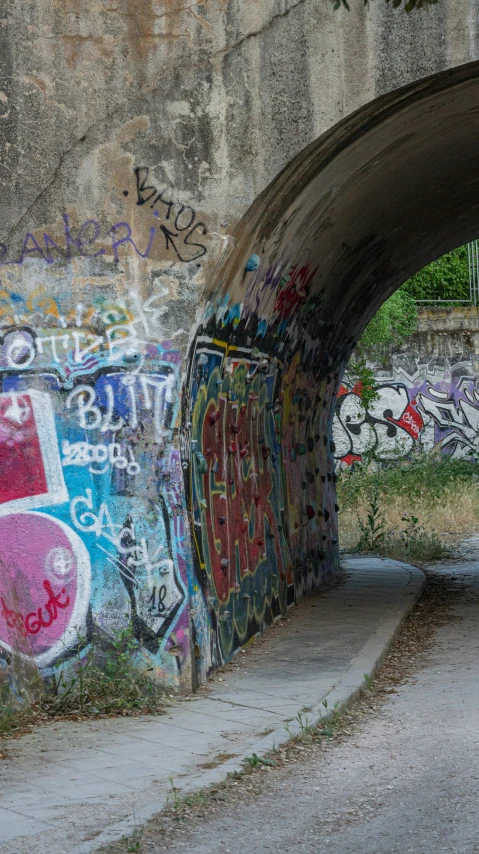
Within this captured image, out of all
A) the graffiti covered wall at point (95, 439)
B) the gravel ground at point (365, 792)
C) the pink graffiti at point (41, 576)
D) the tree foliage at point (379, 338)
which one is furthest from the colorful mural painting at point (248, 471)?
the tree foliage at point (379, 338)

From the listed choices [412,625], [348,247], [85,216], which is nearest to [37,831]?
[85,216]

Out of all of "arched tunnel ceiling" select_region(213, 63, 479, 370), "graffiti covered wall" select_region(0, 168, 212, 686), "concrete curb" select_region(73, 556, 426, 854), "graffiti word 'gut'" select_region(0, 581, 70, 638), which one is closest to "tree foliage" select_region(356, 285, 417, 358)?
"arched tunnel ceiling" select_region(213, 63, 479, 370)

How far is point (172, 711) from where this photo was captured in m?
6.08

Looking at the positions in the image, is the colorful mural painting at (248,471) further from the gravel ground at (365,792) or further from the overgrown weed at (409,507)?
the overgrown weed at (409,507)

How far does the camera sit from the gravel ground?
163 inches

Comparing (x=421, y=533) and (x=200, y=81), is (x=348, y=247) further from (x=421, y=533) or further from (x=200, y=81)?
(x=421, y=533)

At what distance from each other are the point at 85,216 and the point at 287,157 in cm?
135

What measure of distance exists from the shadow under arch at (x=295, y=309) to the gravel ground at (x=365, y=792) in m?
1.53

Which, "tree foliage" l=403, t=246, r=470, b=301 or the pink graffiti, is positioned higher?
"tree foliage" l=403, t=246, r=470, b=301

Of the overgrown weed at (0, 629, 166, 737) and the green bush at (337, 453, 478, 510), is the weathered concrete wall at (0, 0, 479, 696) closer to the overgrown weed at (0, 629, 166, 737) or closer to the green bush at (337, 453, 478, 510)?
the overgrown weed at (0, 629, 166, 737)

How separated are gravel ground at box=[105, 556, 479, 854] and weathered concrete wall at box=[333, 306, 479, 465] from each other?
52.1 ft

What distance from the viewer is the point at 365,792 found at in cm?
476

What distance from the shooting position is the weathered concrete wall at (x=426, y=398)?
22.8m

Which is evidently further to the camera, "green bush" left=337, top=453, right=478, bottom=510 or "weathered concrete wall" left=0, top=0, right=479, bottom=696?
"green bush" left=337, top=453, right=478, bottom=510
